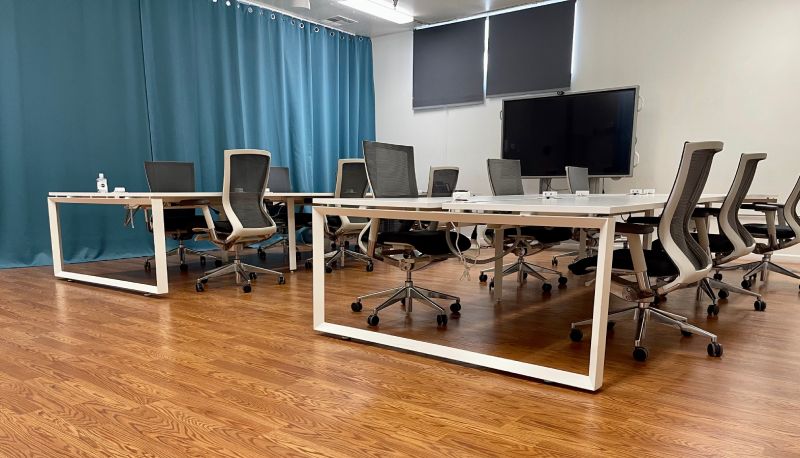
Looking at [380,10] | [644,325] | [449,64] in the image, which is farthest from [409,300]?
[449,64]

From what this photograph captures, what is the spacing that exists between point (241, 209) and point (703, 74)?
207 inches

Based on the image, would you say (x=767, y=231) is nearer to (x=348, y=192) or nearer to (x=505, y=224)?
(x=505, y=224)

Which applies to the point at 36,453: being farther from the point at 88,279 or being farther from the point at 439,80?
the point at 439,80

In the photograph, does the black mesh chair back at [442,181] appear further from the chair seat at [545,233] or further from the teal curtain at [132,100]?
the teal curtain at [132,100]

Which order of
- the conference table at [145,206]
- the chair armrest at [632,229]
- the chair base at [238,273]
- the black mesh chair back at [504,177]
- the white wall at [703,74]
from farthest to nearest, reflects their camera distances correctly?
the white wall at [703,74] → the black mesh chair back at [504,177] → the chair base at [238,273] → the conference table at [145,206] → the chair armrest at [632,229]

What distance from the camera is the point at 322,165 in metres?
7.83

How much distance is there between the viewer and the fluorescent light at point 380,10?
6621 mm

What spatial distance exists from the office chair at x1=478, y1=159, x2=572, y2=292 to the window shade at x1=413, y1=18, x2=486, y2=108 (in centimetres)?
291

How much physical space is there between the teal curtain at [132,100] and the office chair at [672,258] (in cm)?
526

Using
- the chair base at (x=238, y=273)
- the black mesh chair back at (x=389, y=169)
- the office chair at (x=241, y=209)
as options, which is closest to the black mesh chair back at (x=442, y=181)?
the black mesh chair back at (x=389, y=169)

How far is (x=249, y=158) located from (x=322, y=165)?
3.76m

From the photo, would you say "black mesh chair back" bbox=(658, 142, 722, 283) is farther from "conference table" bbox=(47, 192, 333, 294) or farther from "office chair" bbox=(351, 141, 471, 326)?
"conference table" bbox=(47, 192, 333, 294)

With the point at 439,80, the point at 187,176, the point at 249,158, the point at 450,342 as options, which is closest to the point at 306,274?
the point at 249,158

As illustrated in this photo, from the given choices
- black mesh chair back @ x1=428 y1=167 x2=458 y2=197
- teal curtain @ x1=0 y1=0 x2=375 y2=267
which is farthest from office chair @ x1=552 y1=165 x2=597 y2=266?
teal curtain @ x1=0 y1=0 x2=375 y2=267
